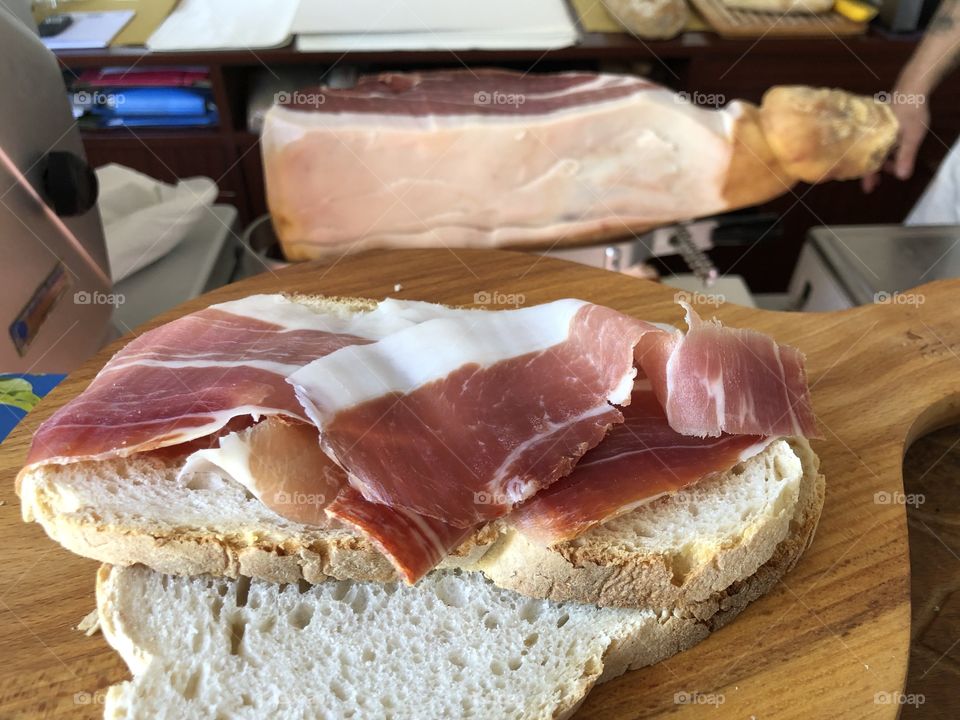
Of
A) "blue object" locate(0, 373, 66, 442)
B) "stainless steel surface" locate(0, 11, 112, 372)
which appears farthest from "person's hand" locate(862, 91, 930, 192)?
"blue object" locate(0, 373, 66, 442)

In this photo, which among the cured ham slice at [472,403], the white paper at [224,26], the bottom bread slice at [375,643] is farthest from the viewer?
the white paper at [224,26]

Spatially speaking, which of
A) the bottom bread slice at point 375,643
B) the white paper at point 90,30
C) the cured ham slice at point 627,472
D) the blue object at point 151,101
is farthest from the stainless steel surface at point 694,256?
the white paper at point 90,30

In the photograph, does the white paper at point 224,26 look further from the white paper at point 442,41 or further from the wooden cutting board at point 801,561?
the wooden cutting board at point 801,561

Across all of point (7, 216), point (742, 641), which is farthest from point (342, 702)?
point (7, 216)

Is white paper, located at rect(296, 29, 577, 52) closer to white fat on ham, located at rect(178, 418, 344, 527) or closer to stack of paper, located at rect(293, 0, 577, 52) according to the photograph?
stack of paper, located at rect(293, 0, 577, 52)

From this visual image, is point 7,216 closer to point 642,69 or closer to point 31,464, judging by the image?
point 31,464

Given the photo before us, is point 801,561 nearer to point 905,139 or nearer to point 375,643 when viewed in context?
point 375,643

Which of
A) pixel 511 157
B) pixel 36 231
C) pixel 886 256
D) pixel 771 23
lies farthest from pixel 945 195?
pixel 36 231
